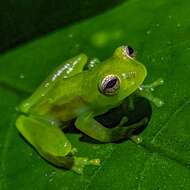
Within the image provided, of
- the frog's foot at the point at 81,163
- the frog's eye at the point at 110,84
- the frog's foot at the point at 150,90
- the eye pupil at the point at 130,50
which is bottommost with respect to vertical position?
the frog's foot at the point at 81,163

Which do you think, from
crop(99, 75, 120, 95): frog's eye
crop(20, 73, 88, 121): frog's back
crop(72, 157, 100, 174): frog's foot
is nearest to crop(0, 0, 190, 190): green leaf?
crop(72, 157, 100, 174): frog's foot

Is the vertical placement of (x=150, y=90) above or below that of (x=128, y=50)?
below

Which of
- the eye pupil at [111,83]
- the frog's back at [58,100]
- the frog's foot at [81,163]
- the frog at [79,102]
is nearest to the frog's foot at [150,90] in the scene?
the frog at [79,102]

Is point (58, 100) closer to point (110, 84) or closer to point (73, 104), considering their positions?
point (73, 104)

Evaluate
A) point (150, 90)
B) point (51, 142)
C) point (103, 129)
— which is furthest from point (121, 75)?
point (51, 142)

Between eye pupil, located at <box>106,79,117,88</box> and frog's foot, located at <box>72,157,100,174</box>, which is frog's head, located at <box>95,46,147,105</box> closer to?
eye pupil, located at <box>106,79,117,88</box>

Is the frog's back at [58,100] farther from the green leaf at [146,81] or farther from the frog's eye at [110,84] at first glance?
the frog's eye at [110,84]

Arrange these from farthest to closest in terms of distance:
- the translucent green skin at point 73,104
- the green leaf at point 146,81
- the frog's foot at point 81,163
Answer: the translucent green skin at point 73,104
the frog's foot at point 81,163
the green leaf at point 146,81

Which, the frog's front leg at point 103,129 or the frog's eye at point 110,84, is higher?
the frog's eye at point 110,84

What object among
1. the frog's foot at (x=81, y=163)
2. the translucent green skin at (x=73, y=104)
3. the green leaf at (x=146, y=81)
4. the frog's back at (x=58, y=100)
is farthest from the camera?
the frog's back at (x=58, y=100)
